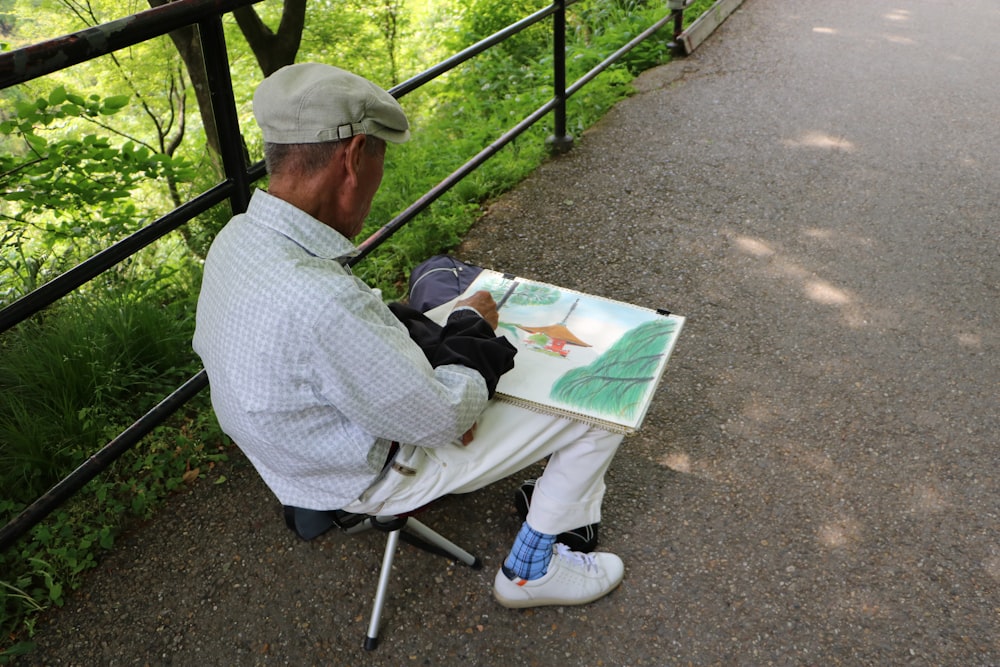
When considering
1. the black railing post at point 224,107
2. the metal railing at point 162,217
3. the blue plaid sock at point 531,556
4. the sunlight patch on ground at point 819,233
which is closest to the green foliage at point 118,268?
the metal railing at point 162,217

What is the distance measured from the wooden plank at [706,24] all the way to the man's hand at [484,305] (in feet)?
15.7

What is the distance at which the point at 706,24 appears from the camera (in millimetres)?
6863

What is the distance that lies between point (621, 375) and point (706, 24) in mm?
5446

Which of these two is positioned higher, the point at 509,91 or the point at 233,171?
the point at 233,171

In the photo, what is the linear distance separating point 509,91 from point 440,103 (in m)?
2.31

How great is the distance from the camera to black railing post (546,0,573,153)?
177 inches

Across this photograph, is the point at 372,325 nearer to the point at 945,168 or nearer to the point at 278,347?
the point at 278,347

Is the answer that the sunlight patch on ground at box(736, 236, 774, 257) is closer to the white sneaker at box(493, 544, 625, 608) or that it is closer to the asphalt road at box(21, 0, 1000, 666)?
the asphalt road at box(21, 0, 1000, 666)

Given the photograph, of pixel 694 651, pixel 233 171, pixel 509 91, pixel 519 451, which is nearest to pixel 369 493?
pixel 519 451

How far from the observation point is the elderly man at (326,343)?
1.66 m

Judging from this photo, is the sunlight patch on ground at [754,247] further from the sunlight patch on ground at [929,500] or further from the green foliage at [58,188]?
the green foliage at [58,188]

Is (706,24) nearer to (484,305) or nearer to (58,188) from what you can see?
(58,188)

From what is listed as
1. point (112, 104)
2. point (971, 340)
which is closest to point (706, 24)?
point (971, 340)

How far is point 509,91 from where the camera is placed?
748cm
